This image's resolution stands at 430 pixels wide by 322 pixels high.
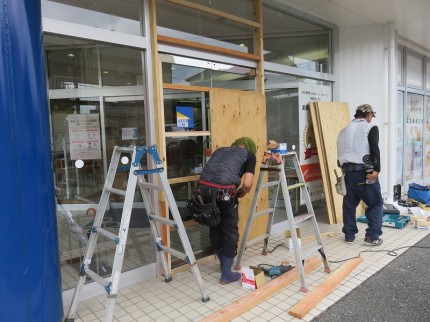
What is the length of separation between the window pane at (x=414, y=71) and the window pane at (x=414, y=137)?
0.96 ft

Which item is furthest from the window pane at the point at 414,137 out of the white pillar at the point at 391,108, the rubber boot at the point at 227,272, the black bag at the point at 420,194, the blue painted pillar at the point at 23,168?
the blue painted pillar at the point at 23,168

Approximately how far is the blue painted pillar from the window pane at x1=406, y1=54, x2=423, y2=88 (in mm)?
7598

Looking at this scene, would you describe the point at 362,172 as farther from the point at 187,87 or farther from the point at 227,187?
the point at 187,87

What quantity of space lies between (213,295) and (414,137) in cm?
686

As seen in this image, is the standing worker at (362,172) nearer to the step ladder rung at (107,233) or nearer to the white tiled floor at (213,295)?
the white tiled floor at (213,295)

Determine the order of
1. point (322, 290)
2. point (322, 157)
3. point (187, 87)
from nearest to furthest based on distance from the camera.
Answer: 1. point (322, 290)
2. point (187, 87)
3. point (322, 157)

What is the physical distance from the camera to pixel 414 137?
7785 millimetres

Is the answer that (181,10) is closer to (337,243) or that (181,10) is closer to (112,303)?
(112,303)

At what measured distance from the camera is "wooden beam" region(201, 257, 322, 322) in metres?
2.69

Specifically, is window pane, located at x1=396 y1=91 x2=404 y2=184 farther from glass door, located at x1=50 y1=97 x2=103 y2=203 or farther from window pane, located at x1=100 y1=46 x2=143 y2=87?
glass door, located at x1=50 y1=97 x2=103 y2=203

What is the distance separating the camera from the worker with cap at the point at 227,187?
123 inches

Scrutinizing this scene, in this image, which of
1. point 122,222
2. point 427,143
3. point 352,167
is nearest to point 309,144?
point 352,167

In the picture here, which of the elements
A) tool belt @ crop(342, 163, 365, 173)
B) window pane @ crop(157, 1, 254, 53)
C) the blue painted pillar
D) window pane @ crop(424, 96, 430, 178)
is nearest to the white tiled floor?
the blue painted pillar

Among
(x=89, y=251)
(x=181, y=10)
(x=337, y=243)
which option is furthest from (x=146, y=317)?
(x=181, y=10)
